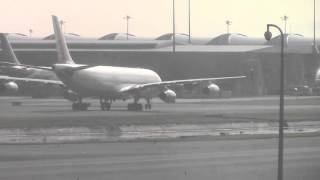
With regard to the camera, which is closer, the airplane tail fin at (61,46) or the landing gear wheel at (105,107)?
the landing gear wheel at (105,107)

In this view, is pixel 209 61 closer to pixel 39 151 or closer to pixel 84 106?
pixel 84 106

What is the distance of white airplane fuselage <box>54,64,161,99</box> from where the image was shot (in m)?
63.6

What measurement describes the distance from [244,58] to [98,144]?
193 ft

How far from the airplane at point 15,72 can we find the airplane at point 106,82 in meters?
3.94

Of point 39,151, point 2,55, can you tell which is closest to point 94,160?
point 39,151

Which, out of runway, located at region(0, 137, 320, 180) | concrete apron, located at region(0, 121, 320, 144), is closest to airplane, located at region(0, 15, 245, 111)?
concrete apron, located at region(0, 121, 320, 144)

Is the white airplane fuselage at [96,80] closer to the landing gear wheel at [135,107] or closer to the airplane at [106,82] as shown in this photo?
the airplane at [106,82]

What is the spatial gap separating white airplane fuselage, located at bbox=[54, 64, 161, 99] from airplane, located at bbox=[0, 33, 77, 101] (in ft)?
17.4

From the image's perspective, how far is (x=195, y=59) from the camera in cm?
8631

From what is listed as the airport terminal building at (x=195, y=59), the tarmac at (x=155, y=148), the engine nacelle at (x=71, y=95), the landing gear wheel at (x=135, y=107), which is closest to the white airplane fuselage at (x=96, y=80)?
the landing gear wheel at (x=135, y=107)

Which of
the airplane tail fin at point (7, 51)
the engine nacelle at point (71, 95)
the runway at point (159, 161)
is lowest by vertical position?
the runway at point (159, 161)

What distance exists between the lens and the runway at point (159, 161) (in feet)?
66.9

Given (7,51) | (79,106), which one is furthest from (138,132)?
(7,51)

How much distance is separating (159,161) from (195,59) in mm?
62321
